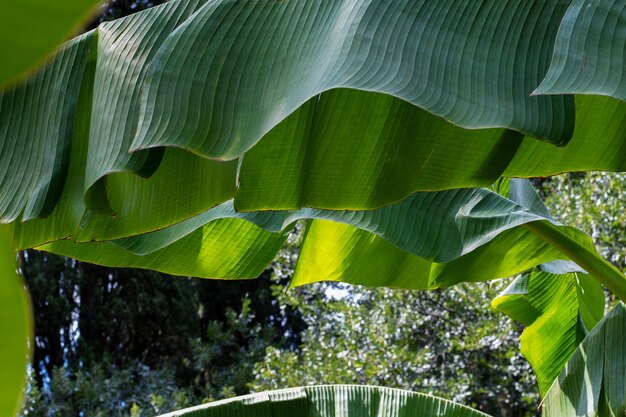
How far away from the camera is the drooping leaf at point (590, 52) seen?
0.93m

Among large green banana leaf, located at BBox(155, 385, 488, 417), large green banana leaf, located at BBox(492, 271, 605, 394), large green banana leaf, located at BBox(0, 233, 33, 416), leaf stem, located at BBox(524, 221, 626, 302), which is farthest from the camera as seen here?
large green banana leaf, located at BBox(492, 271, 605, 394)

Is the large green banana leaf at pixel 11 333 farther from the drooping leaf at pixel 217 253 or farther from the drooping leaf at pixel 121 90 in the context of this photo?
the drooping leaf at pixel 217 253

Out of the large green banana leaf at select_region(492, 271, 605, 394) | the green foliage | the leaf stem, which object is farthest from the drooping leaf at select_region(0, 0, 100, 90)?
the green foliage

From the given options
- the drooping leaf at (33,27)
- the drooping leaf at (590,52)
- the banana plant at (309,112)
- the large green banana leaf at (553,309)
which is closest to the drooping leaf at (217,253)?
the banana plant at (309,112)

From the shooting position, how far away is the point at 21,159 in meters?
1.15

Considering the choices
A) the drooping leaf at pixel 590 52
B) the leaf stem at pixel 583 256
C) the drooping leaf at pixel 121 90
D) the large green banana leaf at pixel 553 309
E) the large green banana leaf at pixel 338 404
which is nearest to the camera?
the drooping leaf at pixel 590 52

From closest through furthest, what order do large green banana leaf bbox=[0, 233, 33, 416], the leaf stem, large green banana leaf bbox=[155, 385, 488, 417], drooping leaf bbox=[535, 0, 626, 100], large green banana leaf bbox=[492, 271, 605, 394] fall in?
large green banana leaf bbox=[0, 233, 33, 416]
drooping leaf bbox=[535, 0, 626, 100]
the leaf stem
large green banana leaf bbox=[155, 385, 488, 417]
large green banana leaf bbox=[492, 271, 605, 394]

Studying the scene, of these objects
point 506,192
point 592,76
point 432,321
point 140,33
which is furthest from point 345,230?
point 432,321

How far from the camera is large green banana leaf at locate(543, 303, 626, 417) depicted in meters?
1.57

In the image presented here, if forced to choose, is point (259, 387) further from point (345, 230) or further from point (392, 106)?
point (392, 106)

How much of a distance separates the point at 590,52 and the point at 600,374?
0.85 metres

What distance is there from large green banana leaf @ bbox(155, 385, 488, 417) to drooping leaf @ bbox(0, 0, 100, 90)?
1.58m

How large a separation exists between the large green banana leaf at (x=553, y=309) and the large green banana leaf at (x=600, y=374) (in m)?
0.38

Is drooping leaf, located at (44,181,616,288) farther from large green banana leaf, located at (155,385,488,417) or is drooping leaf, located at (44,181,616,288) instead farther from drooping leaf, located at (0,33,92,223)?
drooping leaf, located at (0,33,92,223)
